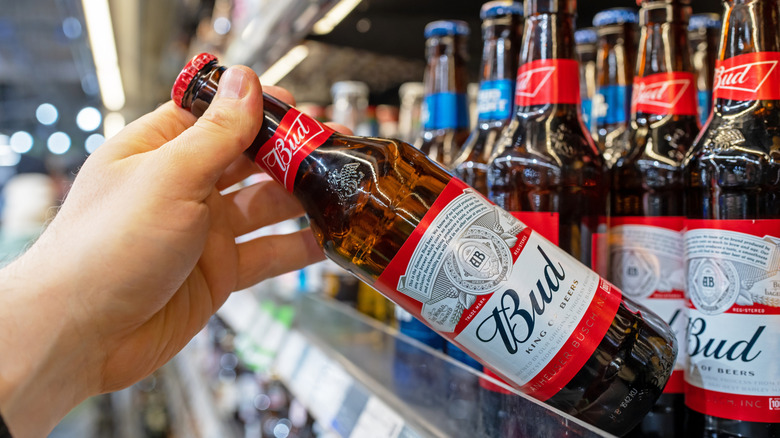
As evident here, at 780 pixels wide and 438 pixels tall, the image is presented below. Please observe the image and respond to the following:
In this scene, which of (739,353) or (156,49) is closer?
(739,353)

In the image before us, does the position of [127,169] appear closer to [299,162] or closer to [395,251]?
[299,162]

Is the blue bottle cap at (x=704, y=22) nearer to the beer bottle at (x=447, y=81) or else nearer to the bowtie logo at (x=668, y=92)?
the bowtie logo at (x=668, y=92)

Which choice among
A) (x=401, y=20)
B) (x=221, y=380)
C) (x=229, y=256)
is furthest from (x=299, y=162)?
(x=221, y=380)

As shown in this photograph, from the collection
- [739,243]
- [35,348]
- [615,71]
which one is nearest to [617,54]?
[615,71]

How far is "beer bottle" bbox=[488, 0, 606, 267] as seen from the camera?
2.33 feet

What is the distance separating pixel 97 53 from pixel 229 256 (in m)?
2.52

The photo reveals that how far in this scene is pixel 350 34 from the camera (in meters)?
1.47

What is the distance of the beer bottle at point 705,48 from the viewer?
82cm

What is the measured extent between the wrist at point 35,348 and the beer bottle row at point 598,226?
27cm

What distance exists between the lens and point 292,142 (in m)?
0.72

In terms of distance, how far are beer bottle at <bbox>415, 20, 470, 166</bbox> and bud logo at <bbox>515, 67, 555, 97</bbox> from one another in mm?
278

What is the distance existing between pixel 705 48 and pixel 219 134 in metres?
0.68

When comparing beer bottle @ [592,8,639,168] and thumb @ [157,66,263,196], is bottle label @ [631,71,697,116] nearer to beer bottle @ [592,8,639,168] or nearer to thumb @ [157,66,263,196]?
beer bottle @ [592,8,639,168]

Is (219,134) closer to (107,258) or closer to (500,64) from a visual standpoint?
(107,258)
